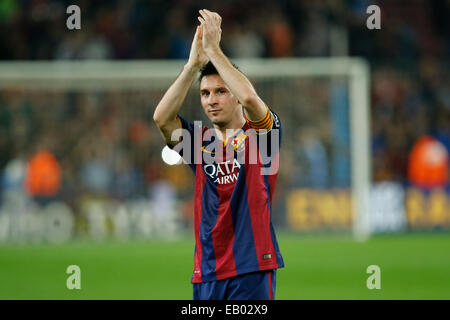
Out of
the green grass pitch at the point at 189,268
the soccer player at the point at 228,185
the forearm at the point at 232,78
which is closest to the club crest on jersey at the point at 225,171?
the soccer player at the point at 228,185

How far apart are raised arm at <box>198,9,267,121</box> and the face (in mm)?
256

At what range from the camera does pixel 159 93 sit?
19.1 metres

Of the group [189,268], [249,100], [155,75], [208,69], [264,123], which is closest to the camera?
[249,100]

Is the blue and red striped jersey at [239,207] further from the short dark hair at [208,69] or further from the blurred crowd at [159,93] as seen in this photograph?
the blurred crowd at [159,93]

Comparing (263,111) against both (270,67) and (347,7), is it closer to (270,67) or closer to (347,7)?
(270,67)

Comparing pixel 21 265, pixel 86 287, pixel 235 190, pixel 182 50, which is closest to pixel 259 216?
pixel 235 190

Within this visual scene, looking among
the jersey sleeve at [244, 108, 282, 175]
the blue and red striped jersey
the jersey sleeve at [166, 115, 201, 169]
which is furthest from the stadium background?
the jersey sleeve at [244, 108, 282, 175]

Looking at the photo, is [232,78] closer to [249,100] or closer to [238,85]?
[238,85]

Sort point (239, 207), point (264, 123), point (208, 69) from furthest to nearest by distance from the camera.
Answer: point (208, 69)
point (239, 207)
point (264, 123)

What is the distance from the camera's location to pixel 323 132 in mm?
18375

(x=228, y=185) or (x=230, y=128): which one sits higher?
(x=230, y=128)

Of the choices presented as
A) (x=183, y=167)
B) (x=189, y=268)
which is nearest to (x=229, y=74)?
(x=189, y=268)

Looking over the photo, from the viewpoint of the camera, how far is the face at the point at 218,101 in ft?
16.3

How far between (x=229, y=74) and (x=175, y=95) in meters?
0.43
